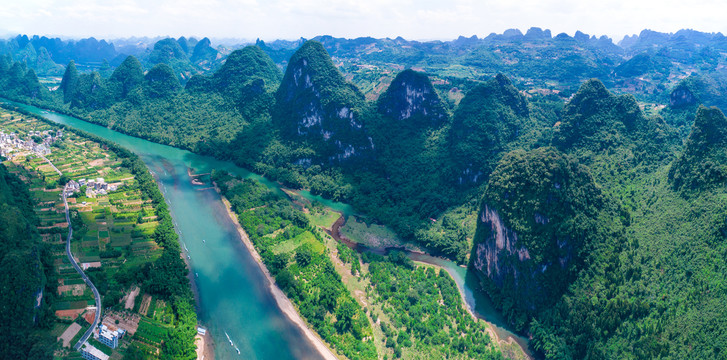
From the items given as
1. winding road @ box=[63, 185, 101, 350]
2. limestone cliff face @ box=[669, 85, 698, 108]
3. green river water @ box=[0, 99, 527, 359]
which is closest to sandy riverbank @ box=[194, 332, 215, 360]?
green river water @ box=[0, 99, 527, 359]

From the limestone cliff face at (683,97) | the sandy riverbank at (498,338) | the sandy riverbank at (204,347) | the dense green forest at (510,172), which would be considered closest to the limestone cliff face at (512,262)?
the dense green forest at (510,172)

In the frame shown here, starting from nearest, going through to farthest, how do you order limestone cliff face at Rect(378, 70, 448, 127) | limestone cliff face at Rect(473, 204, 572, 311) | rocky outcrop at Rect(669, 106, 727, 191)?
rocky outcrop at Rect(669, 106, 727, 191), limestone cliff face at Rect(473, 204, 572, 311), limestone cliff face at Rect(378, 70, 448, 127)

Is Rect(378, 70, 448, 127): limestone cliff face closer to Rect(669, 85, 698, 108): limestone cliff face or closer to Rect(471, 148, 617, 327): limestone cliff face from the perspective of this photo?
Rect(471, 148, 617, 327): limestone cliff face

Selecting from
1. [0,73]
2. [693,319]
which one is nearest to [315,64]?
[693,319]

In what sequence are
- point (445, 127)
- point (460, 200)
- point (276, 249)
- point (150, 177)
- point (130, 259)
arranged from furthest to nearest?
1. point (445, 127)
2. point (150, 177)
3. point (460, 200)
4. point (276, 249)
5. point (130, 259)

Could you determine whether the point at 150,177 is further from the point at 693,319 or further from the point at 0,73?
the point at 0,73

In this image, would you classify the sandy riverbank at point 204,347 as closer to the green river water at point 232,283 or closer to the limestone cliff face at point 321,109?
the green river water at point 232,283
